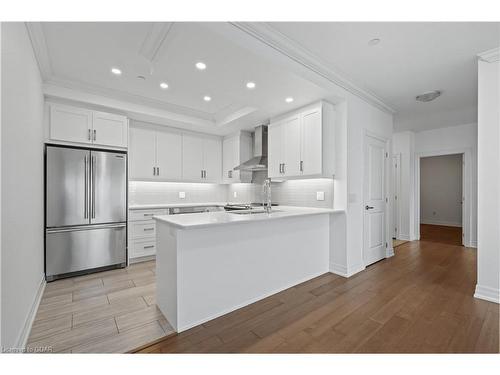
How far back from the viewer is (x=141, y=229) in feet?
12.8

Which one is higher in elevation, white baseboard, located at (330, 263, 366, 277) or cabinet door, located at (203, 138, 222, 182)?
cabinet door, located at (203, 138, 222, 182)

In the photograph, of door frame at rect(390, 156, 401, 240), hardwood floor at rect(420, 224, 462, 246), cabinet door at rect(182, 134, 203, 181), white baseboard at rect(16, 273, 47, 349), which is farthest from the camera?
door frame at rect(390, 156, 401, 240)

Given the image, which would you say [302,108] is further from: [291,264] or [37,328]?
[37,328]

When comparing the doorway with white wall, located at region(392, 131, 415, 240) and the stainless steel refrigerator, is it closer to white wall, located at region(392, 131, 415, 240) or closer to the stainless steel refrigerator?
white wall, located at region(392, 131, 415, 240)

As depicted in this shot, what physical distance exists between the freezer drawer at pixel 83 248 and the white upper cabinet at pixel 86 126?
126 cm

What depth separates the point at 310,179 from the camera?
3719 millimetres

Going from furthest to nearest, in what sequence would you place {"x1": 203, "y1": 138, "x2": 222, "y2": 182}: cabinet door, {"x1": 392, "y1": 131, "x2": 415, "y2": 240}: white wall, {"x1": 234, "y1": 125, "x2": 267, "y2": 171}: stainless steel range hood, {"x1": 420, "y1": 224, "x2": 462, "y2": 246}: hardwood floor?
{"x1": 392, "y1": 131, "x2": 415, "y2": 240}: white wall, {"x1": 420, "y1": 224, "x2": 462, "y2": 246}: hardwood floor, {"x1": 203, "y1": 138, "x2": 222, "y2": 182}: cabinet door, {"x1": 234, "y1": 125, "x2": 267, "y2": 171}: stainless steel range hood

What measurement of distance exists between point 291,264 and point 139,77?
119 inches

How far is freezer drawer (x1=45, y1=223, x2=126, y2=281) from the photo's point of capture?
3.06 m

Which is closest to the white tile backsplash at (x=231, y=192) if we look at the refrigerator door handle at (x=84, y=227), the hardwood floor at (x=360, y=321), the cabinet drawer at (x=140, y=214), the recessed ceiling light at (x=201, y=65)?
the cabinet drawer at (x=140, y=214)

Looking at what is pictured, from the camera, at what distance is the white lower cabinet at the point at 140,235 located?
3793mm

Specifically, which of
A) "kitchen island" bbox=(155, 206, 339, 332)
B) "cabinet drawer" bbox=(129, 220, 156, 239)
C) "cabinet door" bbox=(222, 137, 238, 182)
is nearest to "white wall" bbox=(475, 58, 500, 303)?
"kitchen island" bbox=(155, 206, 339, 332)

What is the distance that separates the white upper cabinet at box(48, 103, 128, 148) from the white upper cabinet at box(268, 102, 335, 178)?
2.51 metres

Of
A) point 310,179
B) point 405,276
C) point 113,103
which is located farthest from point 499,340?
point 113,103
